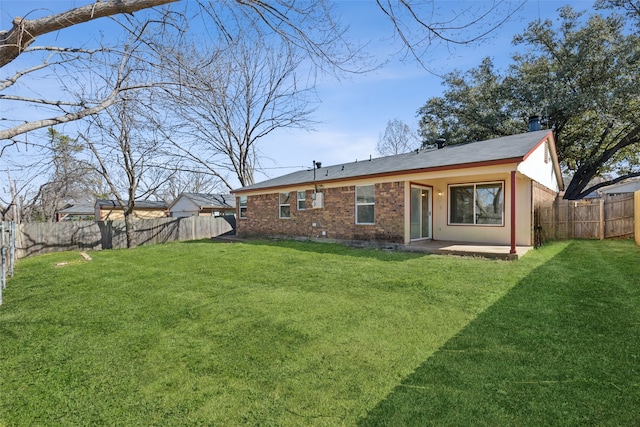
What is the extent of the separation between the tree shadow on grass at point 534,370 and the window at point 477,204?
505 centimetres

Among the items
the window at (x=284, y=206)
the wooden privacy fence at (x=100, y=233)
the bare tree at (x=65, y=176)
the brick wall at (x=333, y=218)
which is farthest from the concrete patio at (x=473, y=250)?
the wooden privacy fence at (x=100, y=233)

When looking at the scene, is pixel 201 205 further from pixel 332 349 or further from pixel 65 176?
pixel 332 349

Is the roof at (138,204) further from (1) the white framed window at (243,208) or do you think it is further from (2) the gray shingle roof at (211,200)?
(1) the white framed window at (243,208)

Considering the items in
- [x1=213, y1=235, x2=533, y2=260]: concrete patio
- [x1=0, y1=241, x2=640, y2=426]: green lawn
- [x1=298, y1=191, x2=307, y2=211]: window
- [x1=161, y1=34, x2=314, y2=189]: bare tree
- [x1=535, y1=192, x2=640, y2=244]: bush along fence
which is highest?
[x1=161, y1=34, x2=314, y2=189]: bare tree

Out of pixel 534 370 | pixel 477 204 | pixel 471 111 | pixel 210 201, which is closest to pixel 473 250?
pixel 477 204

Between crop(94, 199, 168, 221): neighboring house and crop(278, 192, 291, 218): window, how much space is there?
1508cm

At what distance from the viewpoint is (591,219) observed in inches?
456

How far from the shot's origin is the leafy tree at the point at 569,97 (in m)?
17.1

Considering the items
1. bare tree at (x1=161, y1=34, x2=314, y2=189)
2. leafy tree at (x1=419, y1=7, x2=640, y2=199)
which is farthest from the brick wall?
leafy tree at (x1=419, y1=7, x2=640, y2=199)

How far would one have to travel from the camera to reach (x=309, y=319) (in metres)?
4.20

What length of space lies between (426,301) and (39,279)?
8.47 m

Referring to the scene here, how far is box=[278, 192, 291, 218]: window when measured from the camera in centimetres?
1405

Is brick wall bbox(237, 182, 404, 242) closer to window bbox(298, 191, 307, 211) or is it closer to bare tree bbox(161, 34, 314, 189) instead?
window bbox(298, 191, 307, 211)

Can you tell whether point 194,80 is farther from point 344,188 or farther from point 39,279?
point 344,188
